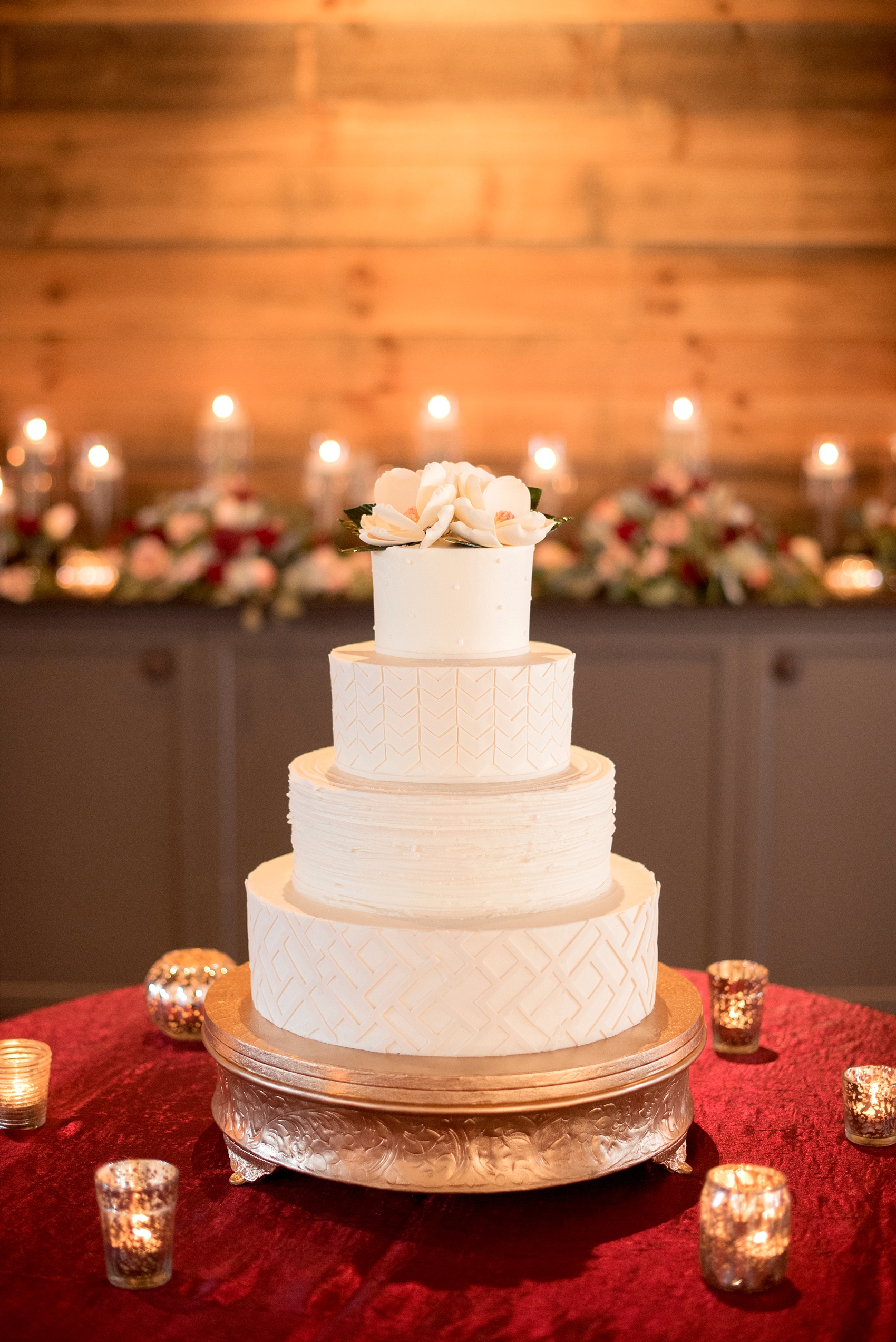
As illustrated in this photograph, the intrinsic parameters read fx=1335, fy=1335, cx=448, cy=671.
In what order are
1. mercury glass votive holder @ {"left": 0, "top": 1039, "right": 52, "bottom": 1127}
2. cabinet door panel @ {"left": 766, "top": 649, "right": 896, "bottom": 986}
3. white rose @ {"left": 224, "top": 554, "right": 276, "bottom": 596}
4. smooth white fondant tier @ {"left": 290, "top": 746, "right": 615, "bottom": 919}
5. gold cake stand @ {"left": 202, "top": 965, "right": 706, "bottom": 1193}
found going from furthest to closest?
1. cabinet door panel @ {"left": 766, "top": 649, "right": 896, "bottom": 986}
2. white rose @ {"left": 224, "top": 554, "right": 276, "bottom": 596}
3. mercury glass votive holder @ {"left": 0, "top": 1039, "right": 52, "bottom": 1127}
4. smooth white fondant tier @ {"left": 290, "top": 746, "right": 615, "bottom": 919}
5. gold cake stand @ {"left": 202, "top": 965, "right": 706, "bottom": 1193}

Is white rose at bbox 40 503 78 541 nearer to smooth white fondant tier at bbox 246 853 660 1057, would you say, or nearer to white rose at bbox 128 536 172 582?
white rose at bbox 128 536 172 582

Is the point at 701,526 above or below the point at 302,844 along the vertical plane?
above

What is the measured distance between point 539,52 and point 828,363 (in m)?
1.30

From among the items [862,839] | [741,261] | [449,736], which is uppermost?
[741,261]

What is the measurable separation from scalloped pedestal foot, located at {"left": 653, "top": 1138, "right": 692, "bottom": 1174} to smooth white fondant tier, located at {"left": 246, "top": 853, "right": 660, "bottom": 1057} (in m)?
0.15

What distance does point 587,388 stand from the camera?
165 inches

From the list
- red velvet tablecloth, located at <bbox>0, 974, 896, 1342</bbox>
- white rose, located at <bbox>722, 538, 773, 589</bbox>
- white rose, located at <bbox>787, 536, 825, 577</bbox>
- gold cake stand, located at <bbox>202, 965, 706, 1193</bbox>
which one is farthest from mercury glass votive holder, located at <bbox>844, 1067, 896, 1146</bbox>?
white rose, located at <bbox>787, 536, 825, 577</bbox>

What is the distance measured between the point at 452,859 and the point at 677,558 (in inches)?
88.6

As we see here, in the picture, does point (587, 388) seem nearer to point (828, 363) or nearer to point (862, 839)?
point (828, 363)

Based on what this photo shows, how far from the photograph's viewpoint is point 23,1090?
1.64 metres

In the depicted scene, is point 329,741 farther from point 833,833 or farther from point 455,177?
point 455,177

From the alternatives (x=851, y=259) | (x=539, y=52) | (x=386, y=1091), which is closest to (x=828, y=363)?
(x=851, y=259)

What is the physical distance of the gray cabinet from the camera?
3.57m

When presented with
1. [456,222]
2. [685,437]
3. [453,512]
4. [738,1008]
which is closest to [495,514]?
[453,512]
